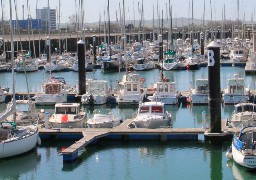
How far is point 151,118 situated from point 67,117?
5016 millimetres

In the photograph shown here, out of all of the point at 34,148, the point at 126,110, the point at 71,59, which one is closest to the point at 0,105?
the point at 126,110

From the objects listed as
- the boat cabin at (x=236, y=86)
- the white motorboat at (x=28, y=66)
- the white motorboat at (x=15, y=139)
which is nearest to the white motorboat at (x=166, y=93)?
the boat cabin at (x=236, y=86)

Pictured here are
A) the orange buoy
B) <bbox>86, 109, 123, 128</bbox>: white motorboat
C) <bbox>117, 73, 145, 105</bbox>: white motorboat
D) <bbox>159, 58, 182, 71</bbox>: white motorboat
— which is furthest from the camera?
<bbox>159, 58, 182, 71</bbox>: white motorboat

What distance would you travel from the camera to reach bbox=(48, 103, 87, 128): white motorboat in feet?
107

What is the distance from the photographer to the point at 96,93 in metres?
46.1

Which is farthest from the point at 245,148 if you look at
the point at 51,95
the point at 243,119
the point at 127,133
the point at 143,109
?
the point at 51,95

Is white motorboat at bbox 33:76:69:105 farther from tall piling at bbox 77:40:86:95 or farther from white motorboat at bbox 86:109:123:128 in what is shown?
white motorboat at bbox 86:109:123:128

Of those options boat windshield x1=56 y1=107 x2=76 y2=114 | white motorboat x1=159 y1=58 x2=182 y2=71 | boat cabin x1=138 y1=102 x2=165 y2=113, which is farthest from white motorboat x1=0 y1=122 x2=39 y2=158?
white motorboat x1=159 y1=58 x2=182 y2=71

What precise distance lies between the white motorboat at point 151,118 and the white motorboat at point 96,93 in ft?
38.9

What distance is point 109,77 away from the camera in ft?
229

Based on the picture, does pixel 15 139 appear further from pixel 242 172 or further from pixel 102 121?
pixel 242 172

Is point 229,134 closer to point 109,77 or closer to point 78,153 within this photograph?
point 78,153

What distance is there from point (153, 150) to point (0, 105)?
21287mm

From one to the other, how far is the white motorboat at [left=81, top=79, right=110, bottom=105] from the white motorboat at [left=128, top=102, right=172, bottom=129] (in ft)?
38.9
